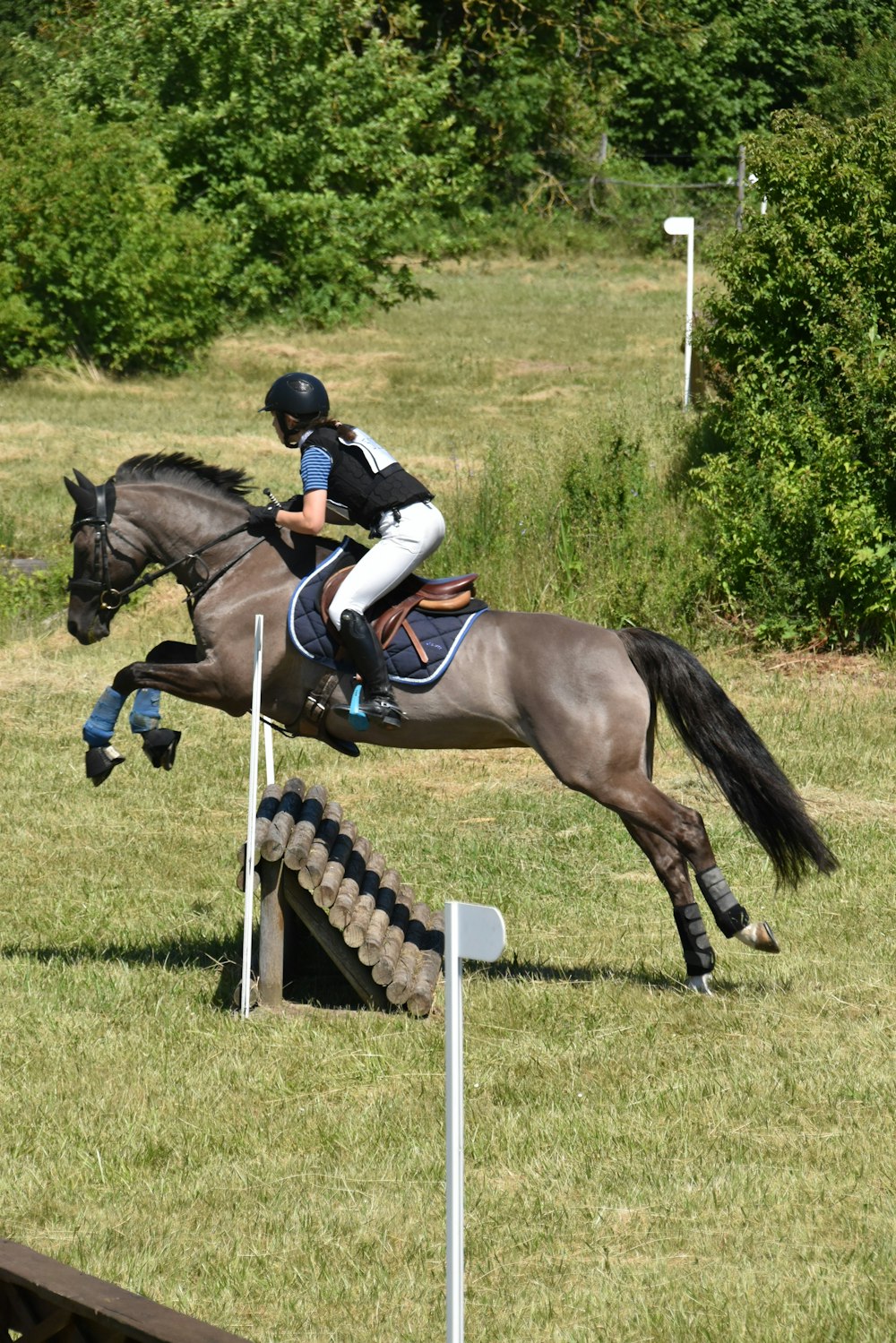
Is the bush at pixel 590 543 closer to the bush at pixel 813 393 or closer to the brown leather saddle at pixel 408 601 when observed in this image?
the bush at pixel 813 393

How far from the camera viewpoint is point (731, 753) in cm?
708

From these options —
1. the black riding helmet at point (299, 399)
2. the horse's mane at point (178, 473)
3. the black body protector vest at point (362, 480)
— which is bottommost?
the horse's mane at point (178, 473)

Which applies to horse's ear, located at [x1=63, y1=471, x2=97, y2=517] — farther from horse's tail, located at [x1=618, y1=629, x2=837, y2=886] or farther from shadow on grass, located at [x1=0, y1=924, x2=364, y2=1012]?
horse's tail, located at [x1=618, y1=629, x2=837, y2=886]

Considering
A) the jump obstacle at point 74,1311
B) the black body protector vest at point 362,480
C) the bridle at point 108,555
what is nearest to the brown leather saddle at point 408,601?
the black body protector vest at point 362,480

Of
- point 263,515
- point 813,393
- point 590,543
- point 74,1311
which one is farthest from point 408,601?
point 813,393

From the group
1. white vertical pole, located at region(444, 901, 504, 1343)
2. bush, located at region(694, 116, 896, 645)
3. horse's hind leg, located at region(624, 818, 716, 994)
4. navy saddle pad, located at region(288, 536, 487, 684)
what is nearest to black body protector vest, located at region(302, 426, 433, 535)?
navy saddle pad, located at region(288, 536, 487, 684)

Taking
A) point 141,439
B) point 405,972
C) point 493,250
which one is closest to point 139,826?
point 405,972

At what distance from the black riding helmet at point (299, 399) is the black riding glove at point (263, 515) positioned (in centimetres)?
49

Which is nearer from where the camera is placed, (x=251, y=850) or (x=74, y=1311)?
(x=74, y=1311)

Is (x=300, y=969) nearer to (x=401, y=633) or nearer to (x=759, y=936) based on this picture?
(x=401, y=633)

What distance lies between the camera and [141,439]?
66.1 ft

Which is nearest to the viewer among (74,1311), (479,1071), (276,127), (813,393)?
(74,1311)

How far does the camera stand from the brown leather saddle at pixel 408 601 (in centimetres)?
695

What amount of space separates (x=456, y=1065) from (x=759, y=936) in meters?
3.41
